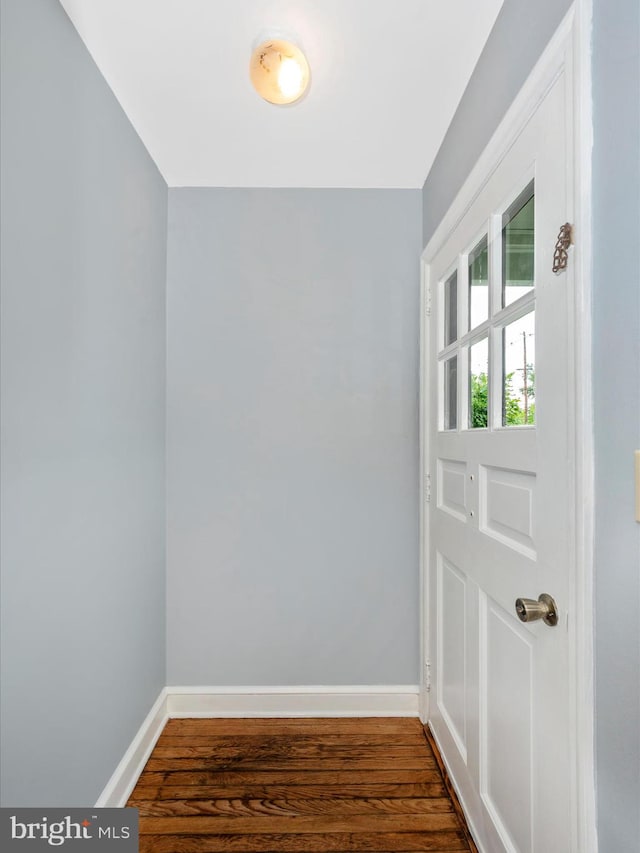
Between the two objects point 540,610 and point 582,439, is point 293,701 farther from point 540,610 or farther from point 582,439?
point 582,439

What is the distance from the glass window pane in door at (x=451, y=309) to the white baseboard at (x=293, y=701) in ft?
5.11

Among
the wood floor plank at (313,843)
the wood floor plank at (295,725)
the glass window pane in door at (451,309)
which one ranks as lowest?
the wood floor plank at (295,725)

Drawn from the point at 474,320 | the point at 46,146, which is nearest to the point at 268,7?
the point at 46,146

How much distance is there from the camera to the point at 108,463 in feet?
5.25

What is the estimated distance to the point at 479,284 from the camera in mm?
1546

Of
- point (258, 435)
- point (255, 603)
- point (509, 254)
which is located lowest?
point (255, 603)

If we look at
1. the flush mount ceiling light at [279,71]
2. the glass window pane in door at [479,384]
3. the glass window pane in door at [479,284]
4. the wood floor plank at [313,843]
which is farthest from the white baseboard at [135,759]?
the flush mount ceiling light at [279,71]

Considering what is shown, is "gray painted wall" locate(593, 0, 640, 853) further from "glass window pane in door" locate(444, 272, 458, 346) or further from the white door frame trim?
"glass window pane in door" locate(444, 272, 458, 346)

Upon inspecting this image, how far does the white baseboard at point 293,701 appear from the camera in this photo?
7.17 feet

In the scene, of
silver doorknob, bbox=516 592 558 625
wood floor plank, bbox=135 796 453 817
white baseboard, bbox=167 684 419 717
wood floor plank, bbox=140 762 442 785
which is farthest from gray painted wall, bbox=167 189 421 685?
silver doorknob, bbox=516 592 558 625

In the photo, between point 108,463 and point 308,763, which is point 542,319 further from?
point 308,763

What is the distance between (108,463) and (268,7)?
1.40 meters

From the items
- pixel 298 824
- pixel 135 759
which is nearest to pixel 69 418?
pixel 135 759

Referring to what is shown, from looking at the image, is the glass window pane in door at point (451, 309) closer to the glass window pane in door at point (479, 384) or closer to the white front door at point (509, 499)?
the white front door at point (509, 499)
